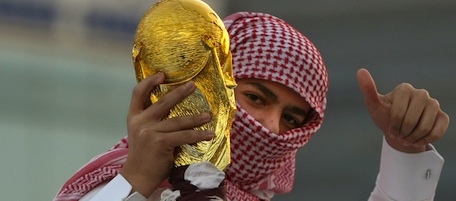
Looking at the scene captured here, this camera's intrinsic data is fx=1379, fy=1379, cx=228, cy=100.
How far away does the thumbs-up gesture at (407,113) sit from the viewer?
2.64 m

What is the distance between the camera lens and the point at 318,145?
738cm

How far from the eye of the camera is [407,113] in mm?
2654

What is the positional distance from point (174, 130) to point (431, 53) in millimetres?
4966

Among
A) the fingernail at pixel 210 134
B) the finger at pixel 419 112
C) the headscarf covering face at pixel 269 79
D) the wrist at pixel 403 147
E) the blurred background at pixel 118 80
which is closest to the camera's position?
the fingernail at pixel 210 134

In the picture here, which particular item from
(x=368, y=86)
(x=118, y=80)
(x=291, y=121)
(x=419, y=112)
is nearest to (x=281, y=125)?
(x=291, y=121)

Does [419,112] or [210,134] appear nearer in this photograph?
[210,134]

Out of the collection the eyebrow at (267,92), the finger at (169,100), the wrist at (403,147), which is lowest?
the wrist at (403,147)

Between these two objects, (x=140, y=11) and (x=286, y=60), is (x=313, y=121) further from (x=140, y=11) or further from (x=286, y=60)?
(x=140, y=11)

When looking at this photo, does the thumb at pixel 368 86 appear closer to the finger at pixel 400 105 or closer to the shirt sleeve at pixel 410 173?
the finger at pixel 400 105

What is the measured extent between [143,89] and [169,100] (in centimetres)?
6

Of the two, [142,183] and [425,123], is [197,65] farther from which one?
[425,123]

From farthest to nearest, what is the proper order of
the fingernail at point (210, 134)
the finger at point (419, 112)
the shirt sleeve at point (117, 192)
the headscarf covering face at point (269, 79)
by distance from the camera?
the headscarf covering face at point (269, 79), the finger at point (419, 112), the shirt sleeve at point (117, 192), the fingernail at point (210, 134)

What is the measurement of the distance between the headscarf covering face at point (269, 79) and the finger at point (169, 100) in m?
0.47

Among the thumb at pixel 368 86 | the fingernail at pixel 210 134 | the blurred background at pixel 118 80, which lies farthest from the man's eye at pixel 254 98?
the blurred background at pixel 118 80
